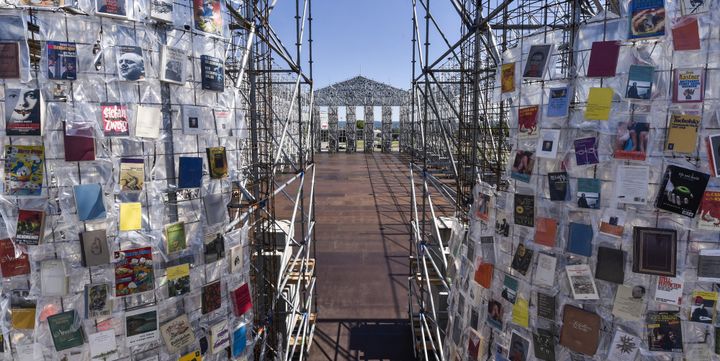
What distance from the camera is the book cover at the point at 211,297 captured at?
4.13 meters

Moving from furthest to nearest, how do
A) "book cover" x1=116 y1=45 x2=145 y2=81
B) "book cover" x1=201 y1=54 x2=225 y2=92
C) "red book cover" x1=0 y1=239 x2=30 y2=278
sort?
"book cover" x1=201 y1=54 x2=225 y2=92 < "book cover" x1=116 y1=45 x2=145 y2=81 < "red book cover" x1=0 y1=239 x2=30 y2=278

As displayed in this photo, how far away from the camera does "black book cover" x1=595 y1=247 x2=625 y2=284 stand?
3277mm

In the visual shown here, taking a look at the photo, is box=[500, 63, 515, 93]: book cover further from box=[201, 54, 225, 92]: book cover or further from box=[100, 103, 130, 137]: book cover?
box=[100, 103, 130, 137]: book cover

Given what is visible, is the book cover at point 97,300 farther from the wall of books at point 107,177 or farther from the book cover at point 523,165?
the book cover at point 523,165

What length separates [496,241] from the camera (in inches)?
169

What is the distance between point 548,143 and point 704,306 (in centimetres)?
173

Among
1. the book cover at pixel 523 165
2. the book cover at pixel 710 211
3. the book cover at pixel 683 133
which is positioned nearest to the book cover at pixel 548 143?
the book cover at pixel 523 165

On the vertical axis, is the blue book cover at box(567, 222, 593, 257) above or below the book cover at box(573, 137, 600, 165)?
below

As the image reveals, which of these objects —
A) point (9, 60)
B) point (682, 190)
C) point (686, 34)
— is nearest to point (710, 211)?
point (682, 190)

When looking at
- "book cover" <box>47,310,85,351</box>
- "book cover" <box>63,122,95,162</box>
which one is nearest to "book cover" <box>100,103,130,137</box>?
"book cover" <box>63,122,95,162</box>

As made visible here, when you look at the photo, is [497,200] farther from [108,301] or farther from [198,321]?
[108,301]

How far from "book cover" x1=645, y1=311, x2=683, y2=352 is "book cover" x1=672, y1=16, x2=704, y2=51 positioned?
6.87 ft

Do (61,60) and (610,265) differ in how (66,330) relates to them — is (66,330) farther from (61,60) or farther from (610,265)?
(610,265)

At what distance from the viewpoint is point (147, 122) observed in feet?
11.8
